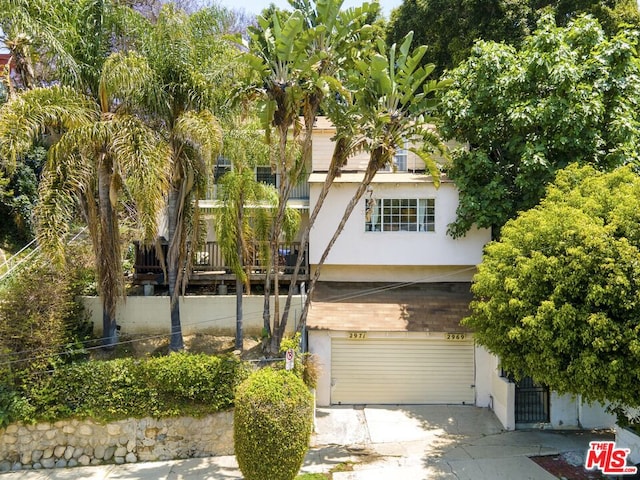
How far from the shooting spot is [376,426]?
43.6ft

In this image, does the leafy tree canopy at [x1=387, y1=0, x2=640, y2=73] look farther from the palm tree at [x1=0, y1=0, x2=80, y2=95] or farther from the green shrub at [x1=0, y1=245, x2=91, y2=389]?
the green shrub at [x1=0, y1=245, x2=91, y2=389]

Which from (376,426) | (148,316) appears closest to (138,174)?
(148,316)

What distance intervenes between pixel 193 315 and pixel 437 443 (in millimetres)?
8130

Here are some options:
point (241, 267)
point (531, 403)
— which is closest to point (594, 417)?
point (531, 403)

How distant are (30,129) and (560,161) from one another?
13.2m

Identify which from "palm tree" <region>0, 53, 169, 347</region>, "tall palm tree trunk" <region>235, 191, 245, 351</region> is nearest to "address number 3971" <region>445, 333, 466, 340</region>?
"tall palm tree trunk" <region>235, 191, 245, 351</region>

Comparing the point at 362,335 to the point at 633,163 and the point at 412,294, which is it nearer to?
the point at 412,294

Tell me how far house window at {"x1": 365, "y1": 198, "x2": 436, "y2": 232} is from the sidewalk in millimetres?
5771

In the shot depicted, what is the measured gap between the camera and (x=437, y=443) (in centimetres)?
1226

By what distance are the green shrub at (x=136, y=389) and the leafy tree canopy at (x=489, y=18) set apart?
16096 millimetres

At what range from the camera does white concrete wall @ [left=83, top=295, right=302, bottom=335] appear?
15.6 m

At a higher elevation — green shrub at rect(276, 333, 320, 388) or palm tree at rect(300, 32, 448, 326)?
palm tree at rect(300, 32, 448, 326)

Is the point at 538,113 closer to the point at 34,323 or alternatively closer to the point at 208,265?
the point at 208,265

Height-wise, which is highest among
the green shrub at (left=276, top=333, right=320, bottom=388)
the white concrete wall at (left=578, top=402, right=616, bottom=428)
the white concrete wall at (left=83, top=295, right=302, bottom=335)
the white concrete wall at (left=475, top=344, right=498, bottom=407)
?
the white concrete wall at (left=83, top=295, right=302, bottom=335)
